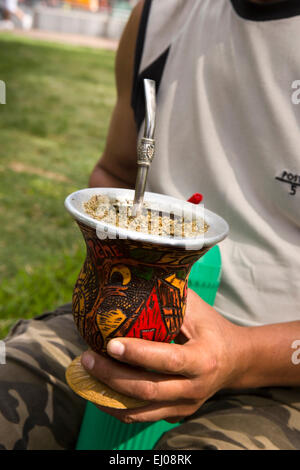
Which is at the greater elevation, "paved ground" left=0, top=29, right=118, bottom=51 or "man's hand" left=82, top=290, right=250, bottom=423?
"man's hand" left=82, top=290, right=250, bottom=423

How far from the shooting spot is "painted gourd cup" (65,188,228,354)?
2.35ft

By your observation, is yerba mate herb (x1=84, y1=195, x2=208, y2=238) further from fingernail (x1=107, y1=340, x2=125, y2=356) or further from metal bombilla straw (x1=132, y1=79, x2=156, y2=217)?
fingernail (x1=107, y1=340, x2=125, y2=356)

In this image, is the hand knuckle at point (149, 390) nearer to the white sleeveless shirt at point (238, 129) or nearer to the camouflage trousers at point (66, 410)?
the camouflage trousers at point (66, 410)

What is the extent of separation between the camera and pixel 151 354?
761mm

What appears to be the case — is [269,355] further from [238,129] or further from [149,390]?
[238,129]

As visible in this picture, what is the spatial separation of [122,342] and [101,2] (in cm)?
2715

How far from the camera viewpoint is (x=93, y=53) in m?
11.5

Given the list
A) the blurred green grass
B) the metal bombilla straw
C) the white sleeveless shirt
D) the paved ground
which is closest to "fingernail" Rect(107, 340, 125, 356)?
the metal bombilla straw

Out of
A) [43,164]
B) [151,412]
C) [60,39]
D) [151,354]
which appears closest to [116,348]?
[151,354]

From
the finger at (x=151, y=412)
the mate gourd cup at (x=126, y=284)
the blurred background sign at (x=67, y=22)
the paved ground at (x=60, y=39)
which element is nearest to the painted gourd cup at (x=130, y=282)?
the mate gourd cup at (x=126, y=284)

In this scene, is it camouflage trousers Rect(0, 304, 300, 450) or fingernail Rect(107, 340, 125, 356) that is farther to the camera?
camouflage trousers Rect(0, 304, 300, 450)

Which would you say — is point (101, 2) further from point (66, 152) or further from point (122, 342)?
point (122, 342)
